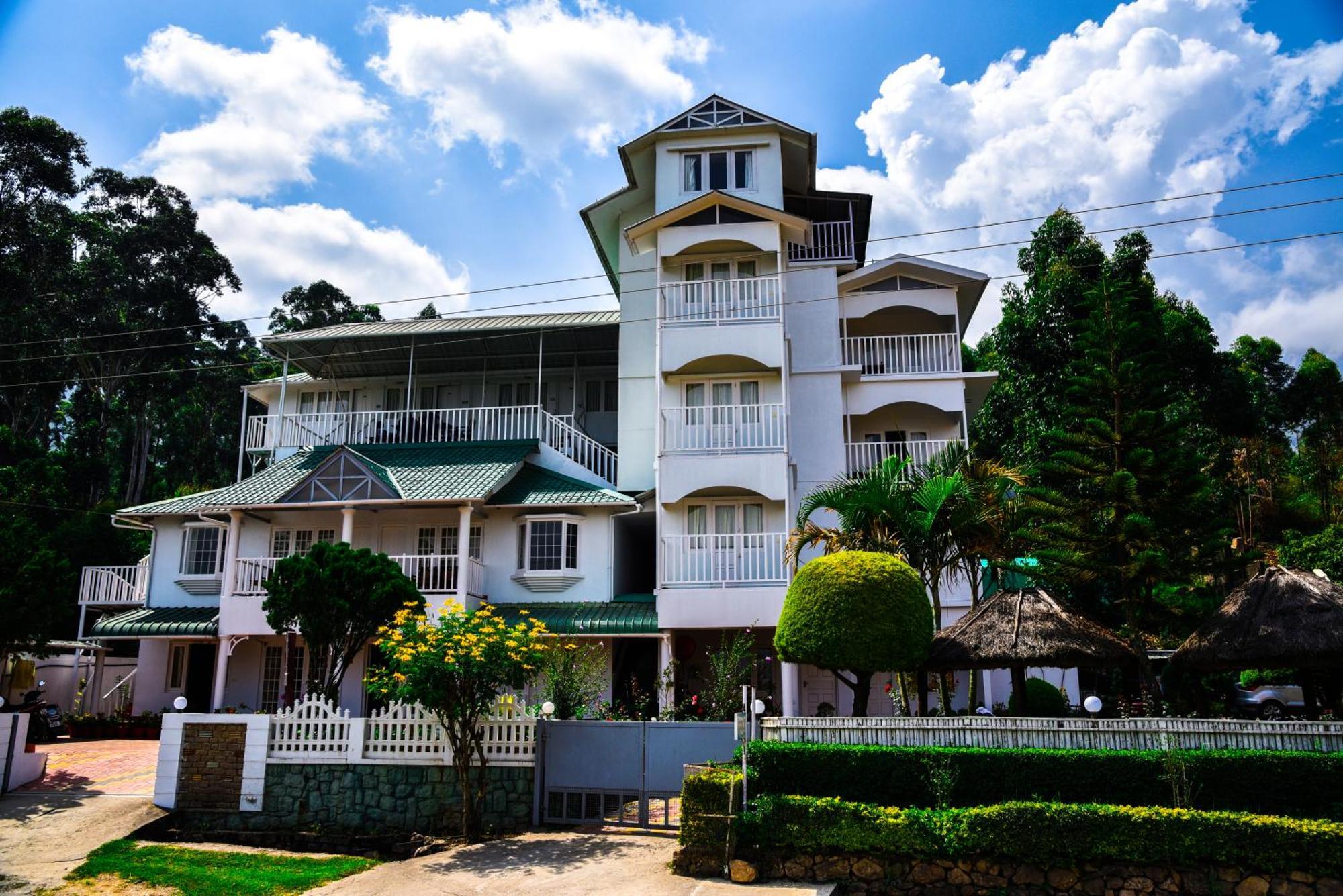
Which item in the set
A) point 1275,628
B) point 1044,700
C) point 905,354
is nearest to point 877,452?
point 905,354

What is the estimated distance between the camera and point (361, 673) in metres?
22.6

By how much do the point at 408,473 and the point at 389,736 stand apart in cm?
977

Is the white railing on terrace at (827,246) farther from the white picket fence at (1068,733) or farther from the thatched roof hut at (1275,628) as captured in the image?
the white picket fence at (1068,733)

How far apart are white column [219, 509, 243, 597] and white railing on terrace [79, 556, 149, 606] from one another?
345 centimetres

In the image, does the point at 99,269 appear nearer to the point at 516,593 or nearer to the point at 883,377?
the point at 516,593

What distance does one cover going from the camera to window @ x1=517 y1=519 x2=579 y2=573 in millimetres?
22297

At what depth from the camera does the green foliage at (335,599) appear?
15414 millimetres

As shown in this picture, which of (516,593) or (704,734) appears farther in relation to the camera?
(516,593)

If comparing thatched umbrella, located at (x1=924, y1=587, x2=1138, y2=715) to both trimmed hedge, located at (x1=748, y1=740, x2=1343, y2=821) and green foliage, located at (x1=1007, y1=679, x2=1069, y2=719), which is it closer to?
trimmed hedge, located at (x1=748, y1=740, x2=1343, y2=821)

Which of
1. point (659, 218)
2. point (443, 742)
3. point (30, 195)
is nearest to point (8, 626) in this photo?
point (443, 742)

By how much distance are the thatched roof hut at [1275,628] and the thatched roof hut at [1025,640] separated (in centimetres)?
113

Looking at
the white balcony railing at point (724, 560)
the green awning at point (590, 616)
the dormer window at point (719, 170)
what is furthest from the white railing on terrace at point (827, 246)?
the green awning at point (590, 616)

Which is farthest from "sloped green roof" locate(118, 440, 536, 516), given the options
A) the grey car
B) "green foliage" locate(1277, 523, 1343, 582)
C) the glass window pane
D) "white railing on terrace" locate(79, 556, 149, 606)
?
the grey car

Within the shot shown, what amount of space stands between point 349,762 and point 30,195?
109 feet
